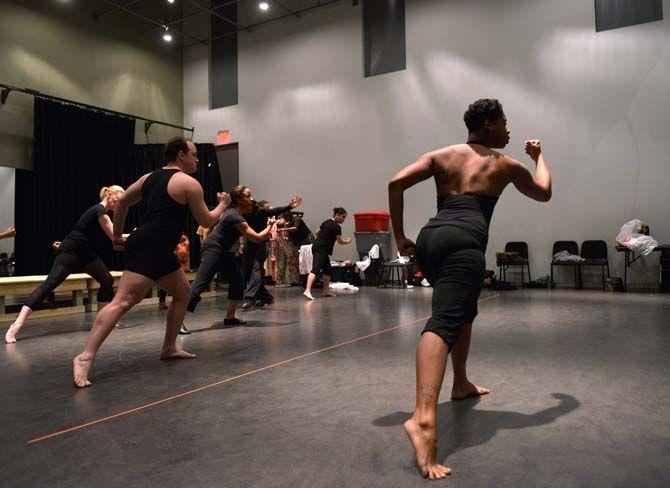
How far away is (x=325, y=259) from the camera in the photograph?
738 cm

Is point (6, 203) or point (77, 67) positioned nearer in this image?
point (6, 203)

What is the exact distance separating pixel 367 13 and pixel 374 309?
742 centimetres

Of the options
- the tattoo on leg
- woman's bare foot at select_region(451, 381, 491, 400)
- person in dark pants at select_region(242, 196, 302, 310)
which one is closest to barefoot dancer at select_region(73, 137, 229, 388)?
woman's bare foot at select_region(451, 381, 491, 400)

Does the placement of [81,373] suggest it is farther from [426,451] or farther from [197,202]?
[426,451]

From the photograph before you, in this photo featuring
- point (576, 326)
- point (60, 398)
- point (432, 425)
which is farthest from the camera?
point (576, 326)

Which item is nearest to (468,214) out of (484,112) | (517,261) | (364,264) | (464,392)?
(484,112)

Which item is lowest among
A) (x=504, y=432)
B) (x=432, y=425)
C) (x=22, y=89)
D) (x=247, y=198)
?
(x=504, y=432)

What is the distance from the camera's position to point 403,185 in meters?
1.87

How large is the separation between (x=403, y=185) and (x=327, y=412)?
1.05m

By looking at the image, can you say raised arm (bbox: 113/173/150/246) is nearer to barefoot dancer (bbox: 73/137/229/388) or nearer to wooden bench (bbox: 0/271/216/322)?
barefoot dancer (bbox: 73/137/229/388)

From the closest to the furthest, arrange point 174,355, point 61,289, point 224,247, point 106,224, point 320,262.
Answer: point 174,355 → point 106,224 → point 224,247 → point 61,289 → point 320,262

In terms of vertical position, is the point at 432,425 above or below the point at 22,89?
below

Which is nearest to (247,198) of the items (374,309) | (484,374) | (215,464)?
(374,309)

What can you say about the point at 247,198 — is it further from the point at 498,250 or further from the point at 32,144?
the point at 32,144
